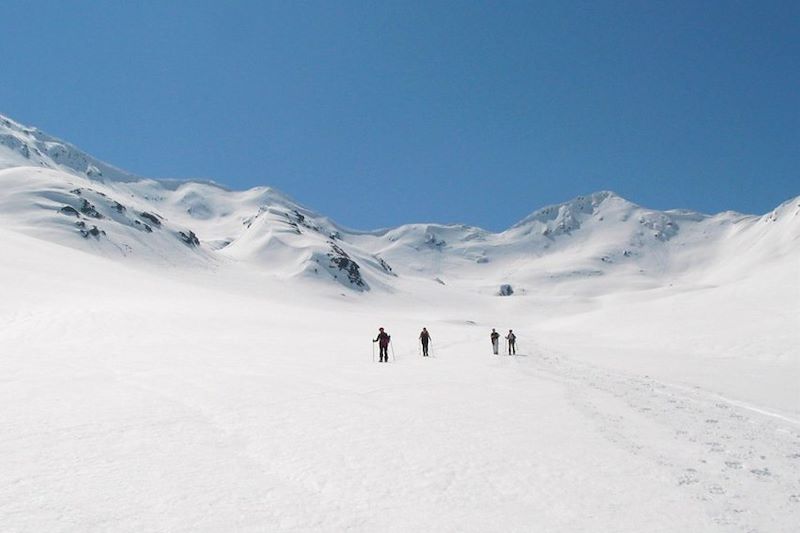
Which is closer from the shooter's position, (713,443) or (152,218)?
(713,443)

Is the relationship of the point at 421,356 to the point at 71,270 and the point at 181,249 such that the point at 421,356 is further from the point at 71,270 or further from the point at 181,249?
the point at 181,249

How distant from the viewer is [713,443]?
10742mm

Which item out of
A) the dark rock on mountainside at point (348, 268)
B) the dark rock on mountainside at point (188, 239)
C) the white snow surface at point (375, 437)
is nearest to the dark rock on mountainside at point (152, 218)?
the dark rock on mountainside at point (188, 239)

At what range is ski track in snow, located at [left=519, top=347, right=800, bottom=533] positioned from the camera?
7.46m

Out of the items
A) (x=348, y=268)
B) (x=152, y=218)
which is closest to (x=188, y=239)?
→ (x=152, y=218)

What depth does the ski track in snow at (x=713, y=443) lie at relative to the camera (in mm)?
7461

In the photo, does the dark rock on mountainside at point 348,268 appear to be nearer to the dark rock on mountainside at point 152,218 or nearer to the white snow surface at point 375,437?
the dark rock on mountainside at point 152,218

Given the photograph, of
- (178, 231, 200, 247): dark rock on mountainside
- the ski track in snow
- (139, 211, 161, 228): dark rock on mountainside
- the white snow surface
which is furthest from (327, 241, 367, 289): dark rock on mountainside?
the ski track in snow

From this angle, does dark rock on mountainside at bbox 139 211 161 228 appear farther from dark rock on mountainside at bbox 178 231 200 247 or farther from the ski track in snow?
the ski track in snow

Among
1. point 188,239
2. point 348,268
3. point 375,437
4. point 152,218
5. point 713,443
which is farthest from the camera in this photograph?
point 348,268

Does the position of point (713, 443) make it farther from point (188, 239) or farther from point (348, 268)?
point (348, 268)

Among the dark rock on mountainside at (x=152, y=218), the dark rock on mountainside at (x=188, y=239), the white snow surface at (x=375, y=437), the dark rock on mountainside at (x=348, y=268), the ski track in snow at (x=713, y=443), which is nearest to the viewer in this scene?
the white snow surface at (x=375, y=437)

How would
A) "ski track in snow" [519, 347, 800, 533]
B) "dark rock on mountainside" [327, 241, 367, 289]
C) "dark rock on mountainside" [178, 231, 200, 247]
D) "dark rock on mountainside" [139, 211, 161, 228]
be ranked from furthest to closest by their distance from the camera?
"dark rock on mountainside" [327, 241, 367, 289] < "dark rock on mountainside" [139, 211, 161, 228] < "dark rock on mountainside" [178, 231, 200, 247] < "ski track in snow" [519, 347, 800, 533]

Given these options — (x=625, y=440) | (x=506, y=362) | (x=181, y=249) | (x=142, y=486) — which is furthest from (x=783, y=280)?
(x=181, y=249)
